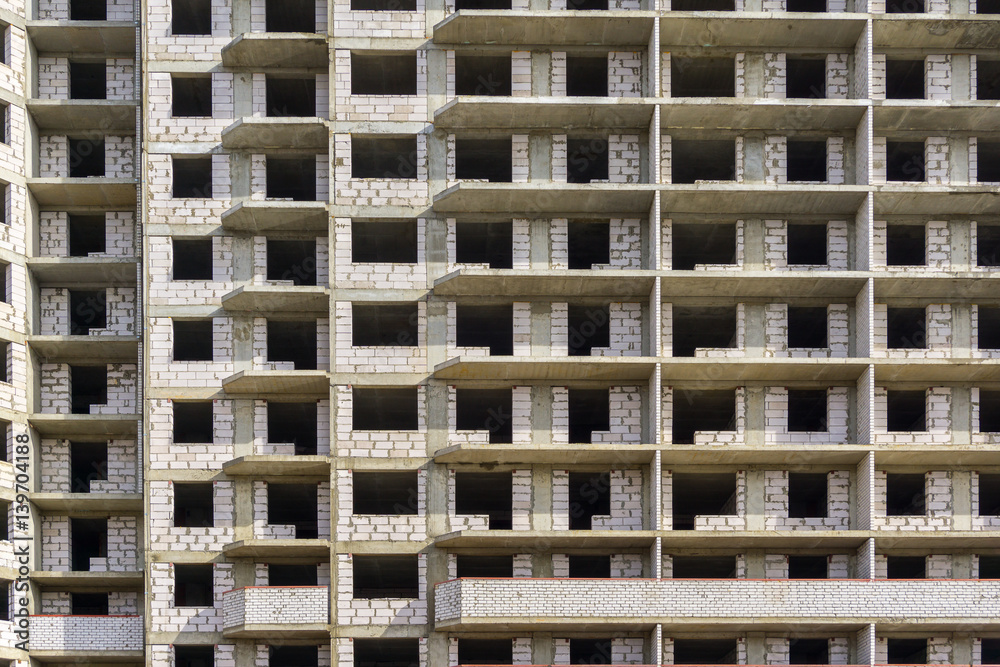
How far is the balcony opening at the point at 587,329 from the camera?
143 feet

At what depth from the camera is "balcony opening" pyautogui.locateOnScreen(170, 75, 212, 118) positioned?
4472 centimetres

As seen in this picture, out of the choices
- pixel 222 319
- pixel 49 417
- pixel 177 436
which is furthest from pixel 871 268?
pixel 49 417

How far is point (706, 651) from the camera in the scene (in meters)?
44.1

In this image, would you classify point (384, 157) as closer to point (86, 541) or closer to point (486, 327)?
point (486, 327)

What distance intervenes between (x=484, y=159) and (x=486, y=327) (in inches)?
239

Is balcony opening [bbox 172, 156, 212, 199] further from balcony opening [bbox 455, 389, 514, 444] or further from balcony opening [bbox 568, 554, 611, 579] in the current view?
balcony opening [bbox 568, 554, 611, 579]

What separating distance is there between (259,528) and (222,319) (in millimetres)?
7065

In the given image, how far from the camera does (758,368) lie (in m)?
41.5

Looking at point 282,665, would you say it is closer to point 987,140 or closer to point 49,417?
point 49,417

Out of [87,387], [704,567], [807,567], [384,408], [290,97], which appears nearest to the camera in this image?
[807,567]

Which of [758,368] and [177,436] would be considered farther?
[177,436]

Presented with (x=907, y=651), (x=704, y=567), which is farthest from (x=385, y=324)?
(x=907, y=651)

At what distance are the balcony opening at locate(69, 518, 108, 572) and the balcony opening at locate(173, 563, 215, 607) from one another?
3851 millimetres

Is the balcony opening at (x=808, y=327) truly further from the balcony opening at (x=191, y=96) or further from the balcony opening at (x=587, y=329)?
the balcony opening at (x=191, y=96)
